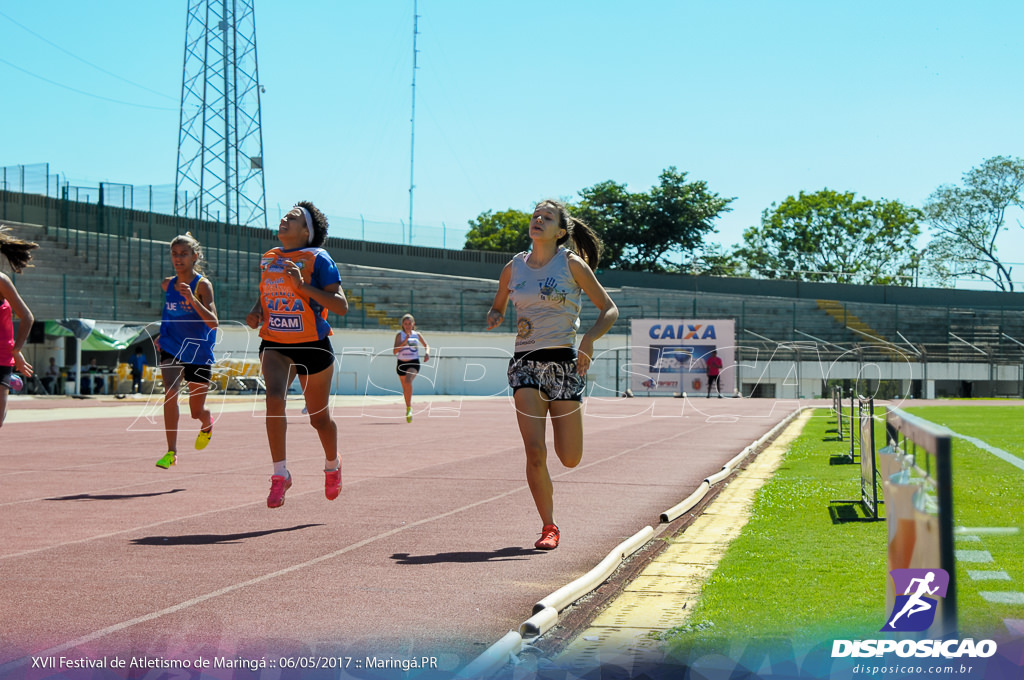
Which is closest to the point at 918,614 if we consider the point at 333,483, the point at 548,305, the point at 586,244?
the point at 548,305

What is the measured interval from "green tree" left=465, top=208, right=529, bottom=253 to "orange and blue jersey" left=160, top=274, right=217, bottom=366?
6689 centimetres

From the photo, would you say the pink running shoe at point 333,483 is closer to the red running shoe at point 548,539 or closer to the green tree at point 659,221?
the red running shoe at point 548,539

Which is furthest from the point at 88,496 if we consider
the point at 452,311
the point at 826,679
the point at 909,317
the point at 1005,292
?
the point at 1005,292

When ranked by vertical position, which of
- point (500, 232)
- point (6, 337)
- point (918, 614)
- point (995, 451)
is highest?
point (500, 232)

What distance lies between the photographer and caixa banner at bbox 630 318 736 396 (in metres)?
39.4

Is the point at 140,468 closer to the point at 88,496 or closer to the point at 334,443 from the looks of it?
the point at 88,496

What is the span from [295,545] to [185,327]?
412 centimetres

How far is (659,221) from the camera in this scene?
70.9 meters

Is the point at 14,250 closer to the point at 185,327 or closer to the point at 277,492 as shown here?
the point at 185,327

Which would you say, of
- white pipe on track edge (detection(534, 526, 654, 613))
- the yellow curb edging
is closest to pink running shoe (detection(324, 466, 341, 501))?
white pipe on track edge (detection(534, 526, 654, 613))

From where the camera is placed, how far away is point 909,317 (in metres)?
54.3

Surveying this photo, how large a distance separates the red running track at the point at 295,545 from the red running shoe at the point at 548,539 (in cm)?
6

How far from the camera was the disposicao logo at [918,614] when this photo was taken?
9.84ft

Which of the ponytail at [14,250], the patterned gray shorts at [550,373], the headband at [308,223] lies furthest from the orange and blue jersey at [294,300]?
the ponytail at [14,250]
